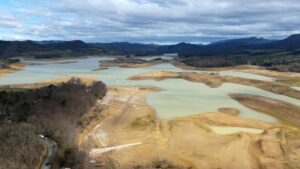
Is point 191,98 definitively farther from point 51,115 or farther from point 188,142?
point 51,115

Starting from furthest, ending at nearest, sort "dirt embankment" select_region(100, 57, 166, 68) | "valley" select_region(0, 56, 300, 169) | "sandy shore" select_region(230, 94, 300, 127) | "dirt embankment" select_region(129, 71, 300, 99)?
"dirt embankment" select_region(100, 57, 166, 68), "dirt embankment" select_region(129, 71, 300, 99), "sandy shore" select_region(230, 94, 300, 127), "valley" select_region(0, 56, 300, 169)

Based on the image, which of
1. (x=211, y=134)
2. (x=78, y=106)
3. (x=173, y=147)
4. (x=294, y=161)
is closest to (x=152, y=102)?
(x=78, y=106)

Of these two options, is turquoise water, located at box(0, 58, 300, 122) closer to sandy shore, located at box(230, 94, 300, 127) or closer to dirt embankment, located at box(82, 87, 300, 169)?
sandy shore, located at box(230, 94, 300, 127)

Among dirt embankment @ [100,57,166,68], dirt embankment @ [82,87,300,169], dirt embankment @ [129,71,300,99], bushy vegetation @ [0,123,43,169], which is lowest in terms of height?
dirt embankment @ [82,87,300,169]

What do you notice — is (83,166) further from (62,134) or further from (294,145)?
(294,145)

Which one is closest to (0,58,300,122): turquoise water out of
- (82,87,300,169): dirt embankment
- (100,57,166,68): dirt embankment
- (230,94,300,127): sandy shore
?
(230,94,300,127): sandy shore

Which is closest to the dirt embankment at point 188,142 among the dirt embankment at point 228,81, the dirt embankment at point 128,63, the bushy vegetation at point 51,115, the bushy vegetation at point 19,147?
the bushy vegetation at point 51,115

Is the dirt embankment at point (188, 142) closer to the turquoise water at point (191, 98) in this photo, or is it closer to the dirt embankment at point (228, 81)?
the turquoise water at point (191, 98)
